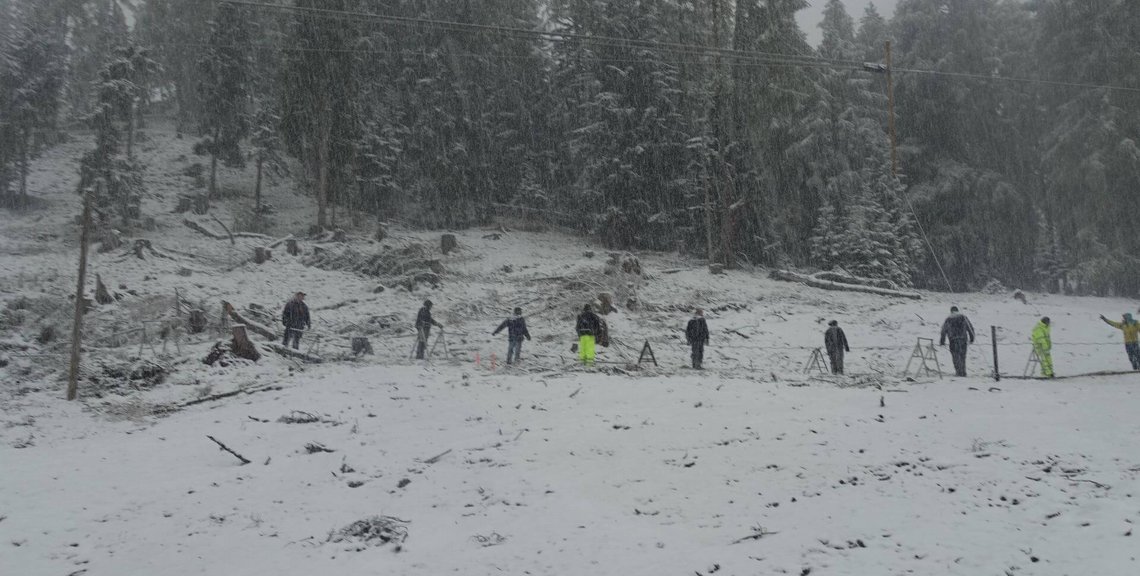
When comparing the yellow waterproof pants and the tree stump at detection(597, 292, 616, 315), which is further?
the tree stump at detection(597, 292, 616, 315)

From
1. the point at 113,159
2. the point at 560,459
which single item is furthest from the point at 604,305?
the point at 113,159

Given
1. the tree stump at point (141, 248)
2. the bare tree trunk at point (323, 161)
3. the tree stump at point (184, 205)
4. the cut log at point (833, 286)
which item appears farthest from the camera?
the tree stump at point (184, 205)

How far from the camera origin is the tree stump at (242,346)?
1814 cm

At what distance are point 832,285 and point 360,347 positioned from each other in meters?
22.2

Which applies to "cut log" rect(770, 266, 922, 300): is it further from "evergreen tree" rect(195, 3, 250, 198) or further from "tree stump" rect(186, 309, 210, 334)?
"evergreen tree" rect(195, 3, 250, 198)

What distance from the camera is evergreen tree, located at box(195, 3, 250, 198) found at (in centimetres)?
4691

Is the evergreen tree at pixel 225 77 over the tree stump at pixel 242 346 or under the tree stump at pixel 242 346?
over

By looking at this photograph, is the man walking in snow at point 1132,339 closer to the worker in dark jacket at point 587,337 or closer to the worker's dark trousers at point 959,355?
the worker's dark trousers at point 959,355

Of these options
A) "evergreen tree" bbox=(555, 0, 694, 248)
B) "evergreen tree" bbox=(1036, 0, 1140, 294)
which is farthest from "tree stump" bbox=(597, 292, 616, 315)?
"evergreen tree" bbox=(1036, 0, 1140, 294)

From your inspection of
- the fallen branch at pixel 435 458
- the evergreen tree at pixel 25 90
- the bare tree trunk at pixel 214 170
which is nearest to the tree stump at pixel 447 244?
the bare tree trunk at pixel 214 170

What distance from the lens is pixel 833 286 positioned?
1270 inches

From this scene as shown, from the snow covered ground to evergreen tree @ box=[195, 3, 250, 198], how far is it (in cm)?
2683

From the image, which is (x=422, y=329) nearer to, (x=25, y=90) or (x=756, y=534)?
(x=756, y=534)

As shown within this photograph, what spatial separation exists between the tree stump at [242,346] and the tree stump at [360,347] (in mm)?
2521
